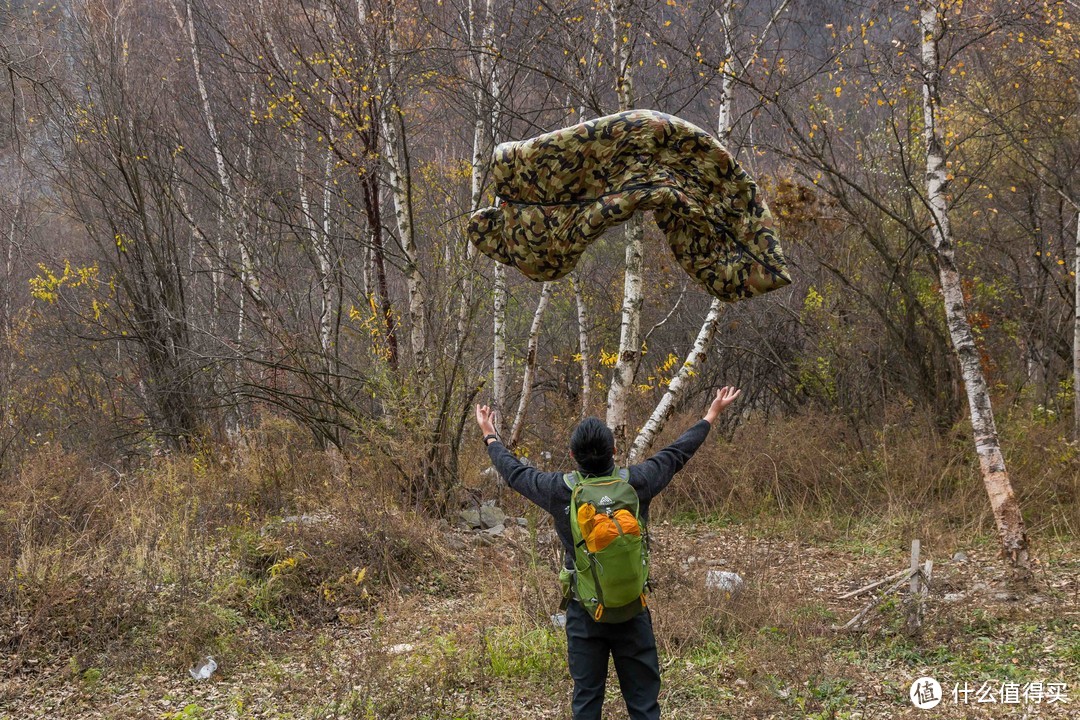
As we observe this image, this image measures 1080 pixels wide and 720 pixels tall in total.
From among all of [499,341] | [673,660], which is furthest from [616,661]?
[499,341]

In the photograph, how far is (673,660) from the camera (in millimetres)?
5355

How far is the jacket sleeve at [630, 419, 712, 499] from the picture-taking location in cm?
363

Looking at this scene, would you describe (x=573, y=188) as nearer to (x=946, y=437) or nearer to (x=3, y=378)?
(x=946, y=437)

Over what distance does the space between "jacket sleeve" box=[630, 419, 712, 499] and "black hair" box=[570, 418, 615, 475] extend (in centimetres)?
20

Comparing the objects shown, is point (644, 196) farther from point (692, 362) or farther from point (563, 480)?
point (692, 362)

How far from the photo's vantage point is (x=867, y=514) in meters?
9.02

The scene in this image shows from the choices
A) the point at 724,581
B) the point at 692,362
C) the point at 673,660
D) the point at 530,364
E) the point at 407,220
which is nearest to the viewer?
the point at 673,660

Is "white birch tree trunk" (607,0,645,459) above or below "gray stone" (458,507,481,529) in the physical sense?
above

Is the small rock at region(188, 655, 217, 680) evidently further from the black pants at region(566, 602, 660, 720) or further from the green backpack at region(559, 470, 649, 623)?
the green backpack at region(559, 470, 649, 623)

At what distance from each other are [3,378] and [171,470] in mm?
4729

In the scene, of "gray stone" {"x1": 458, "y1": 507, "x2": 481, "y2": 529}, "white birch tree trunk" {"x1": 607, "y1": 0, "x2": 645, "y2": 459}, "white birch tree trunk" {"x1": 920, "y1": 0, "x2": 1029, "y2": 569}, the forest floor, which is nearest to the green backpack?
the forest floor

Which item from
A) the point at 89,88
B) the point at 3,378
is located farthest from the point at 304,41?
the point at 3,378

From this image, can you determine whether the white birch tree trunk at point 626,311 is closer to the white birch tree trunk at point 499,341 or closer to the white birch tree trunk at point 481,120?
the white birch tree trunk at point 481,120

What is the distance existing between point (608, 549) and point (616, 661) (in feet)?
2.01
